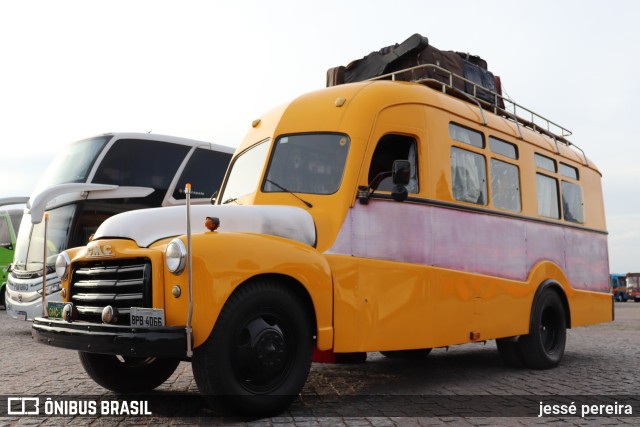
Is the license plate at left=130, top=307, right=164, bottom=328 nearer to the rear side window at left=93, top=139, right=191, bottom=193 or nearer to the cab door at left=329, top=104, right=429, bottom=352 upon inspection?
the cab door at left=329, top=104, right=429, bottom=352

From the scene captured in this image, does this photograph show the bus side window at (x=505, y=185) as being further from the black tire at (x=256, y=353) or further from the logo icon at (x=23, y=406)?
the logo icon at (x=23, y=406)

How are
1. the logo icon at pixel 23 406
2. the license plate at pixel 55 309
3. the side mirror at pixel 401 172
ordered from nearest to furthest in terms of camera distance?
1. the license plate at pixel 55 309
2. the logo icon at pixel 23 406
3. the side mirror at pixel 401 172

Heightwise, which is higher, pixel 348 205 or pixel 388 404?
pixel 348 205

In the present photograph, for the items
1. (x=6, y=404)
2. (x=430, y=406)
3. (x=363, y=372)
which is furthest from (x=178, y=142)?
(x=430, y=406)

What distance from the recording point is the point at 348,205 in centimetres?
604

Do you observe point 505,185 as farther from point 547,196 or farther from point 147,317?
point 147,317

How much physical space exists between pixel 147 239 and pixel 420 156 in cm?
290

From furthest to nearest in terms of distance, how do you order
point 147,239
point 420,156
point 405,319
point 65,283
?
1. point 420,156
2. point 405,319
3. point 65,283
4. point 147,239

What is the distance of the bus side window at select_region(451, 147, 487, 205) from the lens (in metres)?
7.27

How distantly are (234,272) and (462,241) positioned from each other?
3087 millimetres

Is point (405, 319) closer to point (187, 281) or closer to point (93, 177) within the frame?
point (187, 281)

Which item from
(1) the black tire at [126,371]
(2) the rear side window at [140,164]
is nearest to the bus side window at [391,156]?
(1) the black tire at [126,371]

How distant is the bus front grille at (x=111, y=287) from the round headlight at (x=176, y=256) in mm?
231

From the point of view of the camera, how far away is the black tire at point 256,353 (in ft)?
→ 16.0
